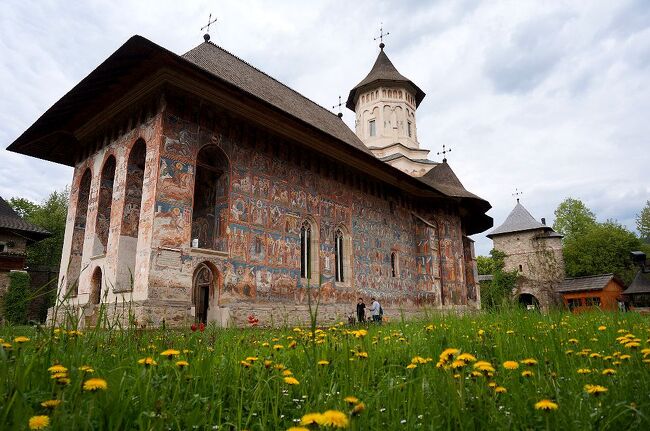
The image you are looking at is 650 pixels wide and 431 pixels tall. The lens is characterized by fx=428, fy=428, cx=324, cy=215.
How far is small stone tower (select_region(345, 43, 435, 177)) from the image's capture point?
A: 1067 inches

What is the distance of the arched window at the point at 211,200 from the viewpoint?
11.8 metres

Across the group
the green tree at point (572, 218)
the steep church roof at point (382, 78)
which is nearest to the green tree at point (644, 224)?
the green tree at point (572, 218)

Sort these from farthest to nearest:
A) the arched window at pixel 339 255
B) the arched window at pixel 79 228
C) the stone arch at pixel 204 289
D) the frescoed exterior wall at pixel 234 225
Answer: the arched window at pixel 339 255
the arched window at pixel 79 228
the stone arch at pixel 204 289
the frescoed exterior wall at pixel 234 225

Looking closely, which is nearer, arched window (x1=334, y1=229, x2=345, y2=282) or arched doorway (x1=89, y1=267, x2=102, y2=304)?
arched doorway (x1=89, y1=267, x2=102, y2=304)

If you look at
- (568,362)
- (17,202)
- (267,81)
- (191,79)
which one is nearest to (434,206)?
(267,81)

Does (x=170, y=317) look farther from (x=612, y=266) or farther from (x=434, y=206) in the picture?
(x=612, y=266)

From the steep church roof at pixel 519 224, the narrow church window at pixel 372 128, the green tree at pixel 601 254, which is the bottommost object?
the green tree at pixel 601 254

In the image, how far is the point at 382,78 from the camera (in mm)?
27312

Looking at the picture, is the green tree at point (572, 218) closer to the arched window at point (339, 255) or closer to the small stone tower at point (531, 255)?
the small stone tower at point (531, 255)

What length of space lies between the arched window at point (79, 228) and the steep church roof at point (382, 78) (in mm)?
18357

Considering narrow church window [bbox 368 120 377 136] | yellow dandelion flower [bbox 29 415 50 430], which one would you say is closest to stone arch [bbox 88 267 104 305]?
yellow dandelion flower [bbox 29 415 50 430]

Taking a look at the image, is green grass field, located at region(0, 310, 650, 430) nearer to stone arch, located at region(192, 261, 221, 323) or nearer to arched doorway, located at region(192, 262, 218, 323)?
stone arch, located at region(192, 261, 221, 323)

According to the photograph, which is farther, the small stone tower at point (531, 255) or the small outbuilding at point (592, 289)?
the small stone tower at point (531, 255)

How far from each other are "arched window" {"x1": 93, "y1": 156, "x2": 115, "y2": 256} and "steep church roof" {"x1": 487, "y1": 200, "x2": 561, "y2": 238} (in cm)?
3344
